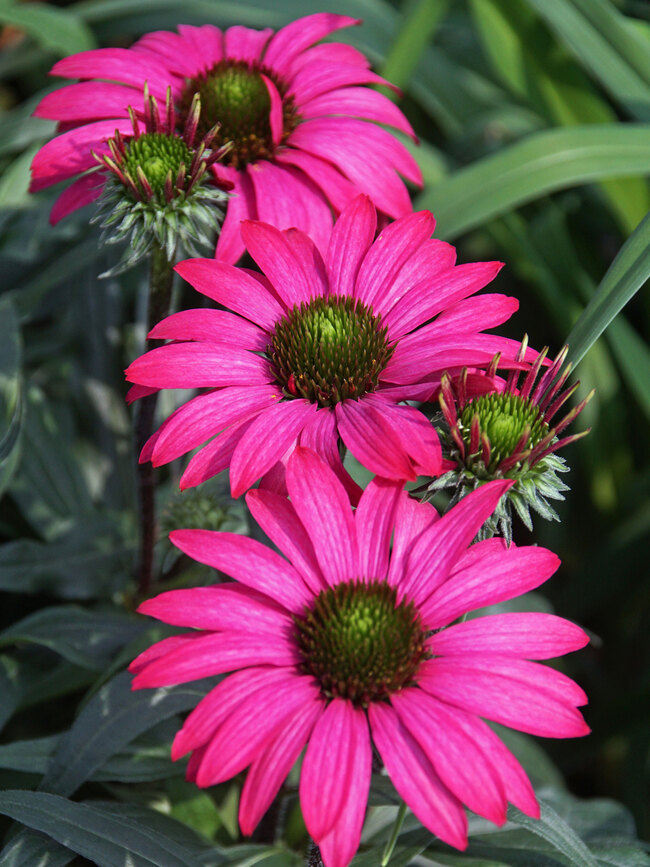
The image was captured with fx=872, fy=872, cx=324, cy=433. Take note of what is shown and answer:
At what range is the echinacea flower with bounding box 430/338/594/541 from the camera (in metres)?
0.72

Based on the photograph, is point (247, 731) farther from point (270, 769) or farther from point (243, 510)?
point (243, 510)

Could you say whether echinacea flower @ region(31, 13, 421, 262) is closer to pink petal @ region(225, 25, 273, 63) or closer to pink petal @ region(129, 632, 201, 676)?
pink petal @ region(225, 25, 273, 63)

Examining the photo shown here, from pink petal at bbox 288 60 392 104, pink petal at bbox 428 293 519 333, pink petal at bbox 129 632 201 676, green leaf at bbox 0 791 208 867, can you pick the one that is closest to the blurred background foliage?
green leaf at bbox 0 791 208 867

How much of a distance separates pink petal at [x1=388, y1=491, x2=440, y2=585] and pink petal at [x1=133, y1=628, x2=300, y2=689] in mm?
127

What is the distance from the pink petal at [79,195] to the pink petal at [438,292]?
0.36 m

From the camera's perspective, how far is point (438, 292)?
84 cm

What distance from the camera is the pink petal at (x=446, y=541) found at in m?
0.69

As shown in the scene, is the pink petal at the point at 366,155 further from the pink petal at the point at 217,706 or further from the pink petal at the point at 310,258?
the pink petal at the point at 217,706

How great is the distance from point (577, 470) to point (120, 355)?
94 centimetres

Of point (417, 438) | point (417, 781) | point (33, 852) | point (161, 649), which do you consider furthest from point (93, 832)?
point (417, 438)

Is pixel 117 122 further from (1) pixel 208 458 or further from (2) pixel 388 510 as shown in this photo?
(2) pixel 388 510

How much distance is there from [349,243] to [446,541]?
327 millimetres

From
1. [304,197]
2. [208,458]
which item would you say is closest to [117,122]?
[304,197]

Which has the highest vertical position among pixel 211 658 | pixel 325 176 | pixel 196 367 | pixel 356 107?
pixel 356 107
